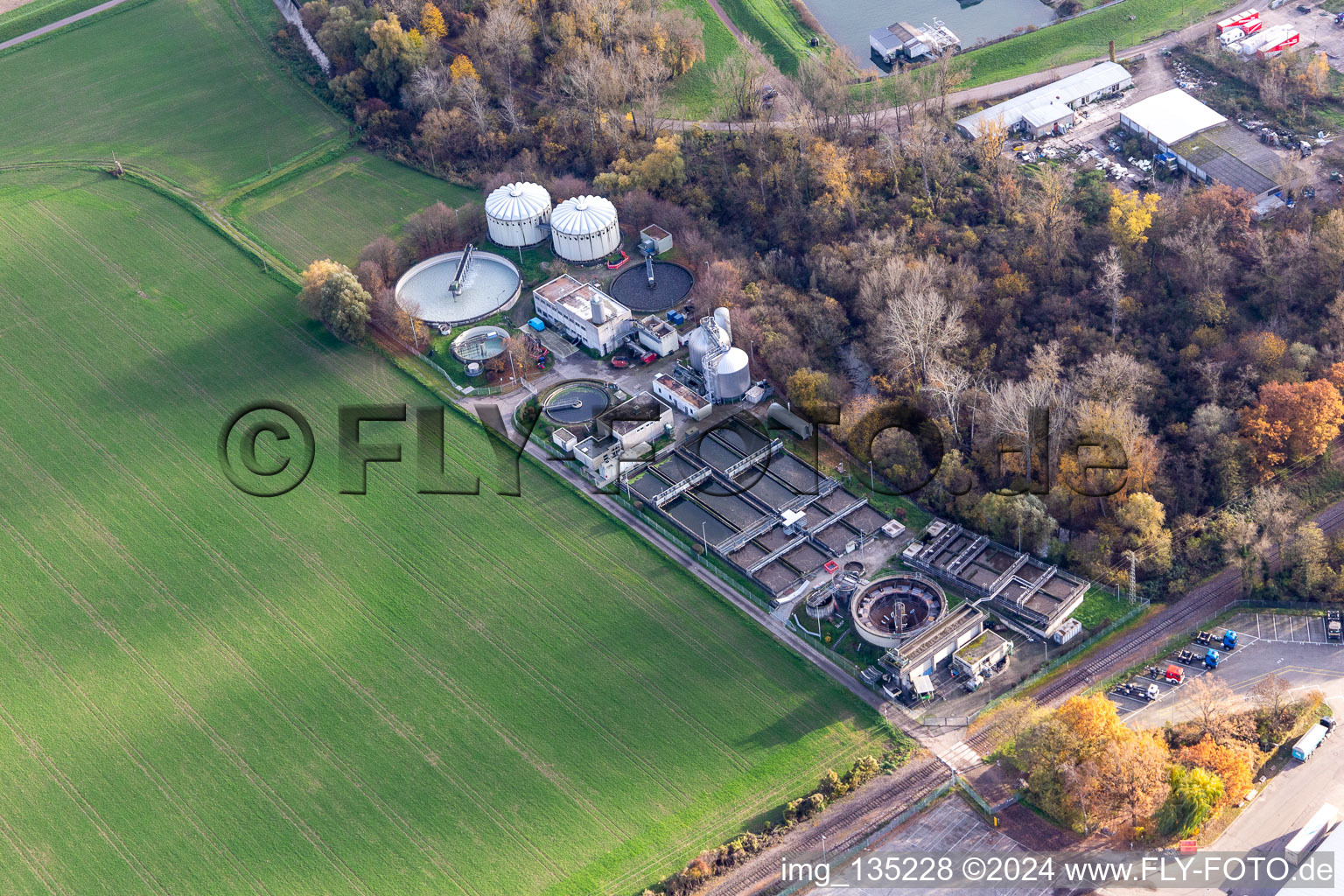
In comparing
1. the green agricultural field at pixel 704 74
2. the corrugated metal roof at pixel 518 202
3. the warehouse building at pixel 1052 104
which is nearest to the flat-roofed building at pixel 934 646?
the warehouse building at pixel 1052 104

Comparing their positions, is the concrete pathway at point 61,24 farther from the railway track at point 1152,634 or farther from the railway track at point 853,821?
the railway track at point 1152,634

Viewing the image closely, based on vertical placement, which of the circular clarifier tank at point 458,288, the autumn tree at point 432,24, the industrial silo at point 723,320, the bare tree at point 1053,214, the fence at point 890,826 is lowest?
the fence at point 890,826

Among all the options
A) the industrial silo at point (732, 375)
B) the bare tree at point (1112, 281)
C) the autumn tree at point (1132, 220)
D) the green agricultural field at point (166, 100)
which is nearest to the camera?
the bare tree at point (1112, 281)

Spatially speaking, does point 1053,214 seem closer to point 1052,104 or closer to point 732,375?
point 1052,104

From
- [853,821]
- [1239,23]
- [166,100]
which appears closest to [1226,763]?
[853,821]

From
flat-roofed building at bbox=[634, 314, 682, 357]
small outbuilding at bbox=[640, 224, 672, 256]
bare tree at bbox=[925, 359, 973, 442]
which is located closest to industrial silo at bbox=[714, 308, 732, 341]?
flat-roofed building at bbox=[634, 314, 682, 357]

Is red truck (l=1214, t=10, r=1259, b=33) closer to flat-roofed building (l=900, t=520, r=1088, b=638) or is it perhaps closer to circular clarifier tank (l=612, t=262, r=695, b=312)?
circular clarifier tank (l=612, t=262, r=695, b=312)

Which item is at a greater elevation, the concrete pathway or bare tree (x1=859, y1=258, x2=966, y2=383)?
bare tree (x1=859, y1=258, x2=966, y2=383)
